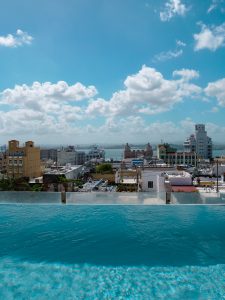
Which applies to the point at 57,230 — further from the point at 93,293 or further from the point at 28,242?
the point at 93,293

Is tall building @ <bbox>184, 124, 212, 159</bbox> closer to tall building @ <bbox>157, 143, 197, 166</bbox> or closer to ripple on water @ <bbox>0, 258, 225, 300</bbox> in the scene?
tall building @ <bbox>157, 143, 197, 166</bbox>

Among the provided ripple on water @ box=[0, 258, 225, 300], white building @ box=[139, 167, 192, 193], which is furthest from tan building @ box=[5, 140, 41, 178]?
ripple on water @ box=[0, 258, 225, 300]

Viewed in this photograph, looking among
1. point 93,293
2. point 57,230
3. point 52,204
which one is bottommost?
point 93,293

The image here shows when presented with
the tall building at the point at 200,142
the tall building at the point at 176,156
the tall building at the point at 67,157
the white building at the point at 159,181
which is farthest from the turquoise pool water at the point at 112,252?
the tall building at the point at 200,142

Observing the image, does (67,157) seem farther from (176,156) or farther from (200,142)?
(200,142)

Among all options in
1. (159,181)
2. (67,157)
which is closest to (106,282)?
(159,181)

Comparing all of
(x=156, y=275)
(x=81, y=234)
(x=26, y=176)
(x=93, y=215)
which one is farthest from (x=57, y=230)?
(x=26, y=176)

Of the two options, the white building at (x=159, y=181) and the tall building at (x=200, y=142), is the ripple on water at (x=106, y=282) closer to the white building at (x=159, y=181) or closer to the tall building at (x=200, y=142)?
the white building at (x=159, y=181)

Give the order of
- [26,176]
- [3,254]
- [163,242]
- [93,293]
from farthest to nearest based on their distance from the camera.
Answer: [26,176]
[163,242]
[3,254]
[93,293]

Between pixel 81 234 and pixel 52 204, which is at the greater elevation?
pixel 52 204
